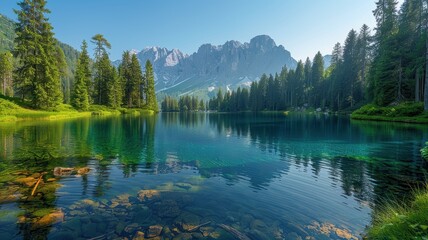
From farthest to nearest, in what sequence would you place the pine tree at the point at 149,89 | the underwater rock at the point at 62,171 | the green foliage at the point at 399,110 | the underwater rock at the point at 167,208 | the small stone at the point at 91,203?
the pine tree at the point at 149,89, the green foliage at the point at 399,110, the underwater rock at the point at 62,171, the small stone at the point at 91,203, the underwater rock at the point at 167,208

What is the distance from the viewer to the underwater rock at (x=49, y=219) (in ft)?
24.5

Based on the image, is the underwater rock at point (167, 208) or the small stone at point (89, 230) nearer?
the small stone at point (89, 230)

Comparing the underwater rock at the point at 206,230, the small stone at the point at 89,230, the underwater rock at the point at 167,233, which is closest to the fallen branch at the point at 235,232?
the underwater rock at the point at 206,230

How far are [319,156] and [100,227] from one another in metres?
16.7

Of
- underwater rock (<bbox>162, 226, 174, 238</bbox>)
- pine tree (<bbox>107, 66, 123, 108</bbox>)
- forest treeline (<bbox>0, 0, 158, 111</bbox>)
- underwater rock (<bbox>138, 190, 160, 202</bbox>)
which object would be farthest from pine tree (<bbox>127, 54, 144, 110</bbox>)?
underwater rock (<bbox>162, 226, 174, 238</bbox>)

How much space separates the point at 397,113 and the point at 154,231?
166 ft

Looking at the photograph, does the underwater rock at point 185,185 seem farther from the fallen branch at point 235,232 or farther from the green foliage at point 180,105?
the green foliage at point 180,105

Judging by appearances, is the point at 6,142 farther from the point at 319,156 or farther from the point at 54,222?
the point at 319,156

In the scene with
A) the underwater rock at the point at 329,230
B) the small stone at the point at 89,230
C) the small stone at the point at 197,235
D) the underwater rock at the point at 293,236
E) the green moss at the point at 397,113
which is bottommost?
the underwater rock at the point at 329,230

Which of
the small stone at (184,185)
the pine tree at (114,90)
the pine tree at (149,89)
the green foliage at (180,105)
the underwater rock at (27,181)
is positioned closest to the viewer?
the underwater rock at (27,181)

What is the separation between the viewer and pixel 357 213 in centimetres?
888

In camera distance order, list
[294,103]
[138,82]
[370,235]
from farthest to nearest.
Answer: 1. [294,103]
2. [138,82]
3. [370,235]

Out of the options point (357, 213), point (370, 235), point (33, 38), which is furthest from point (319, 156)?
point (33, 38)

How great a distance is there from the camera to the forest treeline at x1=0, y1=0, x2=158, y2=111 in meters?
51.0
